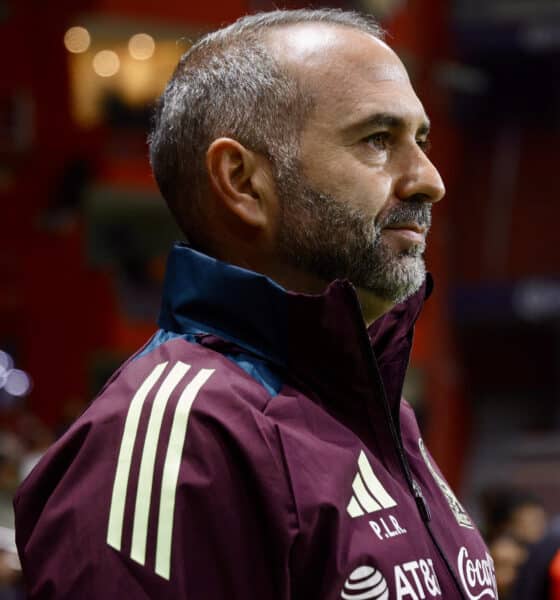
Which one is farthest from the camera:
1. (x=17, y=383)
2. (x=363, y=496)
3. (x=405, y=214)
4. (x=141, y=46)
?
(x=17, y=383)

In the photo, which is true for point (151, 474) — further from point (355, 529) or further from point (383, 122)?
point (383, 122)

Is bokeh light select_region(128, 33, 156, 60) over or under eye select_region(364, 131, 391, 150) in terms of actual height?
under

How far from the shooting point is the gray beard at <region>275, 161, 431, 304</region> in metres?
1.37

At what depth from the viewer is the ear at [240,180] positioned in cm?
138

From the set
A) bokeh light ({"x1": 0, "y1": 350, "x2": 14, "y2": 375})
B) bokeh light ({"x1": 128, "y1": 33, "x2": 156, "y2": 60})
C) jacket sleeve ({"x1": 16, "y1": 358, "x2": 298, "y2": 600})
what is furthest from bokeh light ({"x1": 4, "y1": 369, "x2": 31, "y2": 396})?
jacket sleeve ({"x1": 16, "y1": 358, "x2": 298, "y2": 600})

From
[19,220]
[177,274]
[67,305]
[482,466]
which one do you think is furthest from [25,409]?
[177,274]

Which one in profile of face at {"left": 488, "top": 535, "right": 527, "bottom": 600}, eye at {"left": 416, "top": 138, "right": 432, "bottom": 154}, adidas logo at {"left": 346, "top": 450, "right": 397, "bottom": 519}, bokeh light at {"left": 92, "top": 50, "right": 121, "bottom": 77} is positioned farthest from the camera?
bokeh light at {"left": 92, "top": 50, "right": 121, "bottom": 77}

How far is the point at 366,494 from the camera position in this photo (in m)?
1.29

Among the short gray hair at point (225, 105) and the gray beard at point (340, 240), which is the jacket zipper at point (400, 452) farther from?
the short gray hair at point (225, 105)

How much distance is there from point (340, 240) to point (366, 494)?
0.29 meters

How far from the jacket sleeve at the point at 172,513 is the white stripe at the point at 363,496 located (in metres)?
0.11

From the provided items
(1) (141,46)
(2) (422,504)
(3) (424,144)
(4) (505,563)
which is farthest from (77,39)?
(2) (422,504)

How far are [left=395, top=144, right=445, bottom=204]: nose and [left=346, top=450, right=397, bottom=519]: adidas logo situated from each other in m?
0.30

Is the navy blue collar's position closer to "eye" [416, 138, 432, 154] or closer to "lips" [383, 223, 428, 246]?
"lips" [383, 223, 428, 246]
